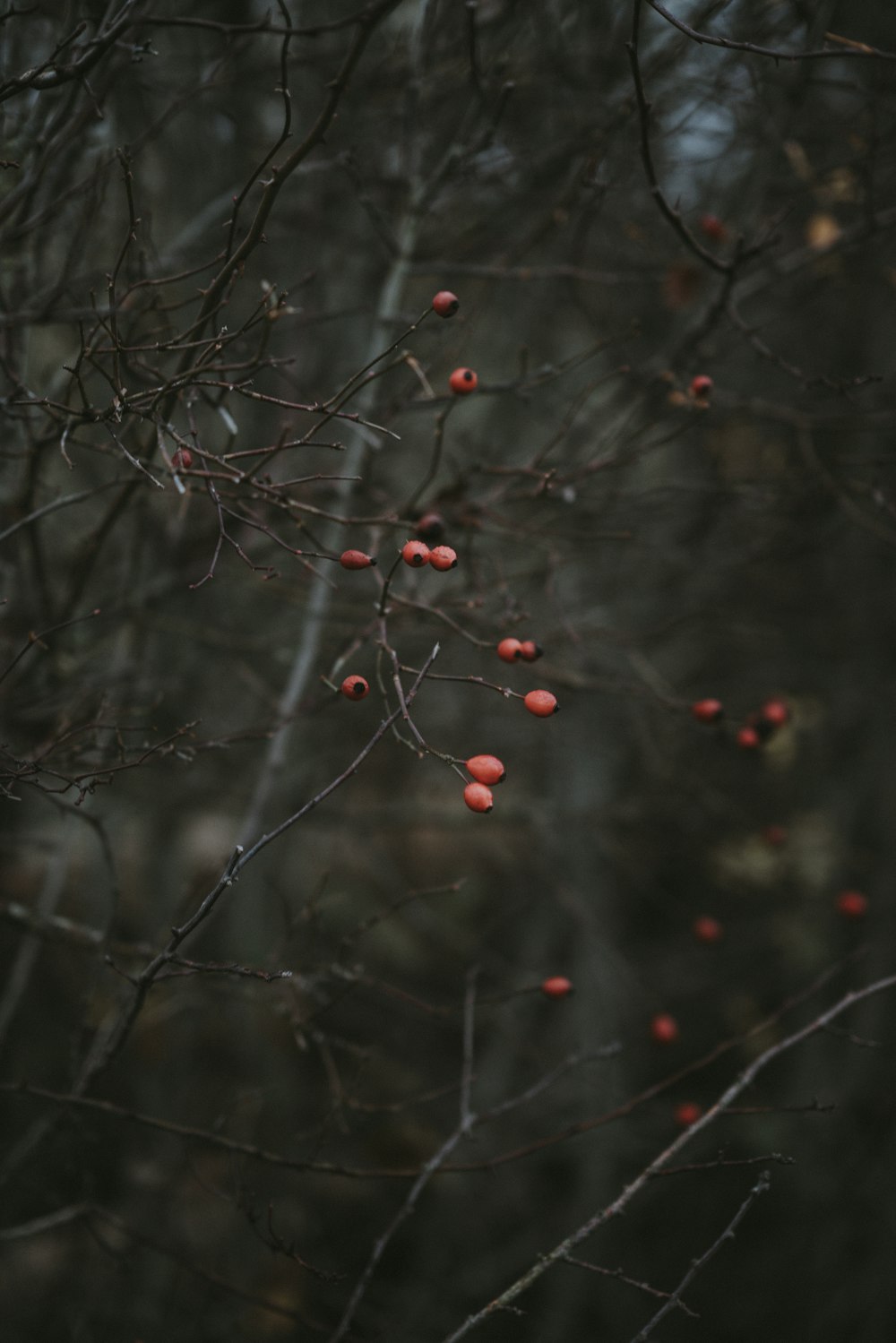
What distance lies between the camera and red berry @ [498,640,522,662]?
184 cm

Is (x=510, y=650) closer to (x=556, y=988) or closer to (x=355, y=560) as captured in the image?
(x=355, y=560)

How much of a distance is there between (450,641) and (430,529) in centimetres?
174

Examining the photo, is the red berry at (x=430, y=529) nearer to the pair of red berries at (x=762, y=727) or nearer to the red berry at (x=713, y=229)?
the pair of red berries at (x=762, y=727)

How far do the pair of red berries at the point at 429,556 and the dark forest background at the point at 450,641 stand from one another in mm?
157

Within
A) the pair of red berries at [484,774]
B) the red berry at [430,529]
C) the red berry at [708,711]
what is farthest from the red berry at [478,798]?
the red berry at [708,711]

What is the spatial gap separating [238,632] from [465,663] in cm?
147

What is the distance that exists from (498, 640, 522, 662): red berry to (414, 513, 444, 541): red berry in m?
0.27

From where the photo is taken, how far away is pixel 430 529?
72.0 inches

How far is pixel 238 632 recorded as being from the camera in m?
4.21

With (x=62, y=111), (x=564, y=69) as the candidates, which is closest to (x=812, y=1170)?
(x=564, y=69)

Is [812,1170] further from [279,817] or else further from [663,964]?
[279,817]

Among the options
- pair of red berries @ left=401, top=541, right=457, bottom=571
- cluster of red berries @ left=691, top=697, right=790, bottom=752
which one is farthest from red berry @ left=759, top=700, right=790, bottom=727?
pair of red berries @ left=401, top=541, right=457, bottom=571

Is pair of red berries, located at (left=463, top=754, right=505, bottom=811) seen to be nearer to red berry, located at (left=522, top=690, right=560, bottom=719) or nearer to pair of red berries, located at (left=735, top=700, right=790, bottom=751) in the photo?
red berry, located at (left=522, top=690, right=560, bottom=719)

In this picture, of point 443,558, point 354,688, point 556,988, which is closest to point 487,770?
point 354,688
